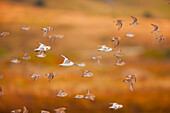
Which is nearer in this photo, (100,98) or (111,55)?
(100,98)

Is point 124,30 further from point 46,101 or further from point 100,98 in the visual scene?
point 46,101

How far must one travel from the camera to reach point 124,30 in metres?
8.41

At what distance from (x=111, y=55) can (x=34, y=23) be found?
253 centimetres

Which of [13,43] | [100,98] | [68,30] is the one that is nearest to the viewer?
[100,98]

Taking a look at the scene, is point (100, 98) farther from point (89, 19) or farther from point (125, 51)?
point (89, 19)

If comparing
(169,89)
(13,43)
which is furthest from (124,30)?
(13,43)

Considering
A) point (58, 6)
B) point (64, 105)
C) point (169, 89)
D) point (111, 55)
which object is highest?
point (58, 6)

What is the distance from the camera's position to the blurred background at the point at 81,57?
7.32 metres

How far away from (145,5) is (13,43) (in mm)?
4403

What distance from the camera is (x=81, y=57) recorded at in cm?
805

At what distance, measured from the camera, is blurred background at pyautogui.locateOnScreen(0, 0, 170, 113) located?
7320mm

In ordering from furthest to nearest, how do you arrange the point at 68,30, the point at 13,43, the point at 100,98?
1. the point at 68,30
2. the point at 13,43
3. the point at 100,98

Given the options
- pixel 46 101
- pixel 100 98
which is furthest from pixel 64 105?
pixel 100 98

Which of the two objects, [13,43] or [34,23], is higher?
[34,23]
